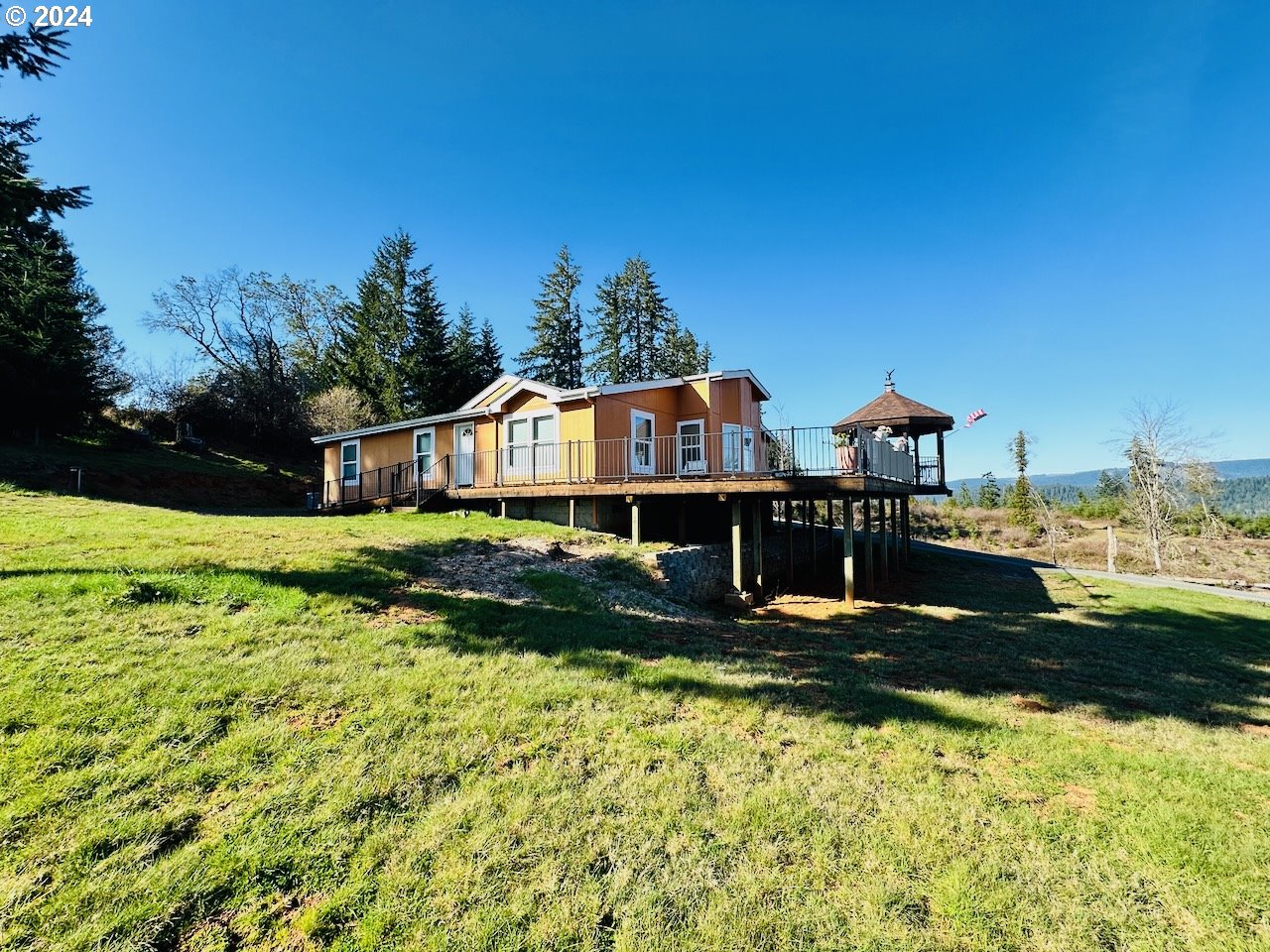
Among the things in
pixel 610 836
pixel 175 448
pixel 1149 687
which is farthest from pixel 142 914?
pixel 175 448

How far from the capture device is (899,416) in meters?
16.7

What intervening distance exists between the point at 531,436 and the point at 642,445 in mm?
3537

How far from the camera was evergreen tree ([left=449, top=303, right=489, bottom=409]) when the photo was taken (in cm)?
3247

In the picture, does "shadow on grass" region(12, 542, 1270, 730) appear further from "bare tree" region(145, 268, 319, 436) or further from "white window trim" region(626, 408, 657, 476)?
"bare tree" region(145, 268, 319, 436)

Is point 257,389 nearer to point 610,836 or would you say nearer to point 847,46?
point 847,46

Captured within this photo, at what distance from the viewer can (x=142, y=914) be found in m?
2.24

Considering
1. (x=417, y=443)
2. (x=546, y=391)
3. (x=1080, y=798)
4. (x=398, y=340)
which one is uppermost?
(x=398, y=340)

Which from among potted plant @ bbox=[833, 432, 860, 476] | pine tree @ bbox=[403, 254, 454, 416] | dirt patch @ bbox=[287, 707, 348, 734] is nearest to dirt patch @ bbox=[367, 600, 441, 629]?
dirt patch @ bbox=[287, 707, 348, 734]

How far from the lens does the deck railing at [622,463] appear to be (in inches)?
496

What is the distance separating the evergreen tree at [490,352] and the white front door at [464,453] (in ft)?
64.6

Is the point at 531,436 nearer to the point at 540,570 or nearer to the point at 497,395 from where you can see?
the point at 497,395

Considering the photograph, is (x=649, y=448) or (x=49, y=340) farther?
(x=49, y=340)

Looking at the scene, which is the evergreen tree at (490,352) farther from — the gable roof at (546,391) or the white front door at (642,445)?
the white front door at (642,445)

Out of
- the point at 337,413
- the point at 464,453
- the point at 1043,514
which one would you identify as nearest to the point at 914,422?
the point at 464,453
